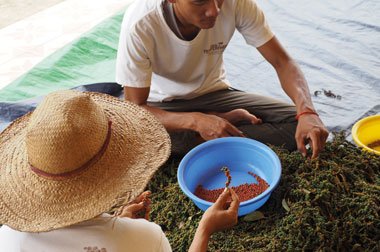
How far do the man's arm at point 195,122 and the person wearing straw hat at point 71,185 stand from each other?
0.67m

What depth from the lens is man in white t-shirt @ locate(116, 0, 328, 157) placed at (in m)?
1.61

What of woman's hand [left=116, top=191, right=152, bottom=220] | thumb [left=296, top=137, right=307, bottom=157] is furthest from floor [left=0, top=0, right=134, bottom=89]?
thumb [left=296, top=137, right=307, bottom=157]

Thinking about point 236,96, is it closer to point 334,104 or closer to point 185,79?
point 185,79

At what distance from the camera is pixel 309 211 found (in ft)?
4.61

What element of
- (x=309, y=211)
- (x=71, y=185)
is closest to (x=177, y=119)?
(x=309, y=211)

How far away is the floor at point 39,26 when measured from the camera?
Answer: 2891 mm

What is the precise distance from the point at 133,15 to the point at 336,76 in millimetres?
1274

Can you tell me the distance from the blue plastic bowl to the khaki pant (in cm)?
19

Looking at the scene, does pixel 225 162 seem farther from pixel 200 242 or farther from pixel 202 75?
pixel 200 242

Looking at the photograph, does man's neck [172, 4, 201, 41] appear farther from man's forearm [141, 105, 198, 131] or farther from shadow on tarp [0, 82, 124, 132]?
shadow on tarp [0, 82, 124, 132]

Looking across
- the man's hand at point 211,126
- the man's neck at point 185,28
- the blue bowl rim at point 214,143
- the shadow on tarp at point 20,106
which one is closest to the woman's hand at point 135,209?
the blue bowl rim at point 214,143

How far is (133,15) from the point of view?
1.63m

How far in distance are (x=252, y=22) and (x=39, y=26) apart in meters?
2.09

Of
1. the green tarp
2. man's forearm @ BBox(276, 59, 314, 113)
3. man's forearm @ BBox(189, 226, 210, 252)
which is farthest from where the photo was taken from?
the green tarp
